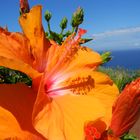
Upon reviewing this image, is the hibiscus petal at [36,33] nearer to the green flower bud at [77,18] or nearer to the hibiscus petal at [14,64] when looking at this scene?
the hibiscus petal at [14,64]

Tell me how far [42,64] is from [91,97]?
0.52 feet

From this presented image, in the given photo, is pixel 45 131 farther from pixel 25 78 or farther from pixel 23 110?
pixel 25 78

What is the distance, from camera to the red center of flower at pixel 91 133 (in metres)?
1.02

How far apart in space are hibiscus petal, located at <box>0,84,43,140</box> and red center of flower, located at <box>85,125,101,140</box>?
4.6 inches

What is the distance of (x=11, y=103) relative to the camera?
3.22 feet

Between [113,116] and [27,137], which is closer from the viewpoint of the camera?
[27,137]

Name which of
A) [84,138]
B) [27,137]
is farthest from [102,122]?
[27,137]

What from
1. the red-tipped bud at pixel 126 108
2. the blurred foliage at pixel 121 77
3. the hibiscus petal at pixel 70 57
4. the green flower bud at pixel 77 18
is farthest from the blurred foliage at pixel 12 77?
the blurred foliage at pixel 121 77

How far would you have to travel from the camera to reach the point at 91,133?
1.03m

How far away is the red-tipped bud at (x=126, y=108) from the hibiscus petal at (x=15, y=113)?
251 millimetres

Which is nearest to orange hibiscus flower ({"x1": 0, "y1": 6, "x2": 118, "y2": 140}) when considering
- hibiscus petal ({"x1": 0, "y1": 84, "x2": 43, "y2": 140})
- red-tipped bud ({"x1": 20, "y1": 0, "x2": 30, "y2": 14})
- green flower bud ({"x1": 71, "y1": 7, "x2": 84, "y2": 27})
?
hibiscus petal ({"x1": 0, "y1": 84, "x2": 43, "y2": 140})

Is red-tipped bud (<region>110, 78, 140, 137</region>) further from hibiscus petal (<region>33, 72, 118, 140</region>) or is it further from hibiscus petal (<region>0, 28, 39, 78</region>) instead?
hibiscus petal (<region>0, 28, 39, 78</region>)

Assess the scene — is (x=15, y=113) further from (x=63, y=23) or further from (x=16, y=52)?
(x=63, y=23)

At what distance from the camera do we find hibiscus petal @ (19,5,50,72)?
114 cm
